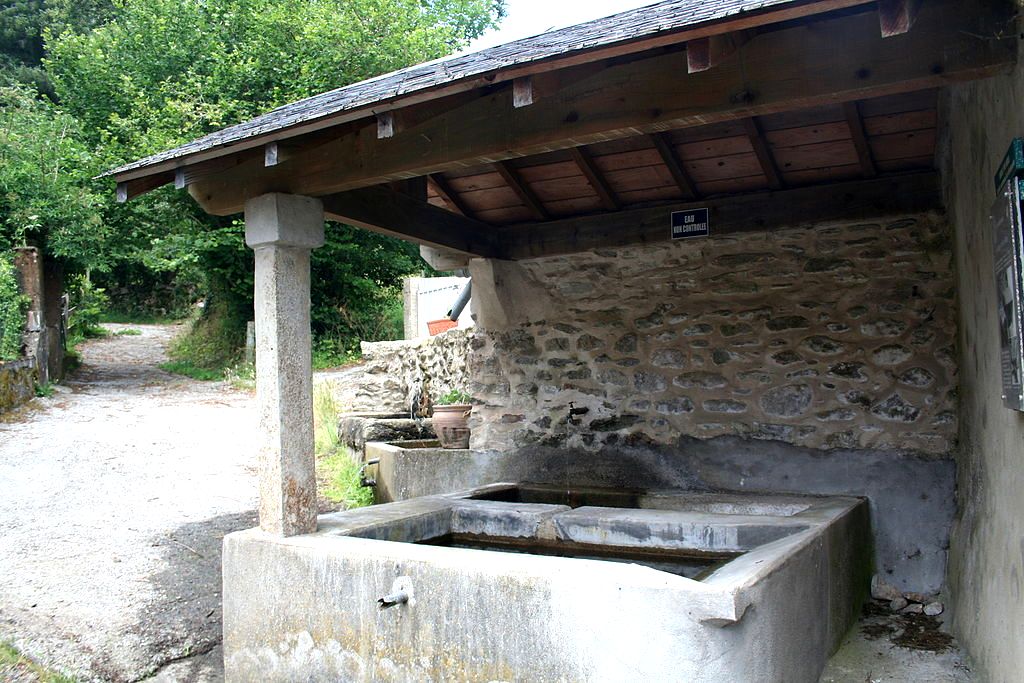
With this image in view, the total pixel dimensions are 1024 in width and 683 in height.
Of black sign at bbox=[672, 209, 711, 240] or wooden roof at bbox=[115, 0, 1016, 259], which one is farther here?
black sign at bbox=[672, 209, 711, 240]

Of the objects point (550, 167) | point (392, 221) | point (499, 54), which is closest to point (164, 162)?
point (392, 221)

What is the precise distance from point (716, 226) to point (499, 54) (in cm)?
213

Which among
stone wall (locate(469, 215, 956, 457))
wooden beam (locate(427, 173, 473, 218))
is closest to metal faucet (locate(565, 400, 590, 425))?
stone wall (locate(469, 215, 956, 457))

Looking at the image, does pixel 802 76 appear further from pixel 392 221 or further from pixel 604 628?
pixel 392 221

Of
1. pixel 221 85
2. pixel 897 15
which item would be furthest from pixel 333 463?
pixel 221 85

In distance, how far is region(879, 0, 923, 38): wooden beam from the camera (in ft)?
7.00

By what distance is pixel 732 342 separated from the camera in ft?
16.1

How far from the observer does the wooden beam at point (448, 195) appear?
4.79 m

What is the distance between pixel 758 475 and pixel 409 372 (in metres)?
4.38

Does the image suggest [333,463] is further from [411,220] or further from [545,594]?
[545,594]

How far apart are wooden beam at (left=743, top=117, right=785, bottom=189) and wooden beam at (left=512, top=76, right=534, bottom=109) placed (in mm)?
1488

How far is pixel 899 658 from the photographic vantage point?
3.36 metres

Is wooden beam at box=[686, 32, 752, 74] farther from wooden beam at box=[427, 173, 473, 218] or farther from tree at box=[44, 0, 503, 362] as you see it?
tree at box=[44, 0, 503, 362]

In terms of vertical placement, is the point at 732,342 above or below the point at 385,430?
above
